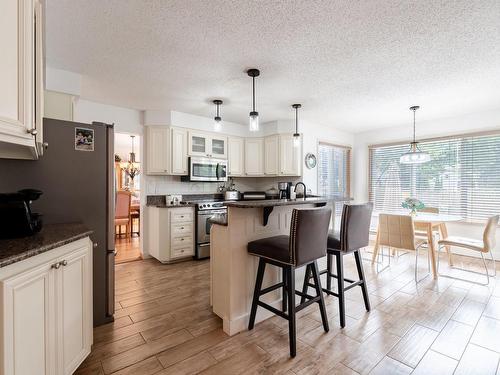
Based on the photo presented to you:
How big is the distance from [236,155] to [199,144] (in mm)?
833

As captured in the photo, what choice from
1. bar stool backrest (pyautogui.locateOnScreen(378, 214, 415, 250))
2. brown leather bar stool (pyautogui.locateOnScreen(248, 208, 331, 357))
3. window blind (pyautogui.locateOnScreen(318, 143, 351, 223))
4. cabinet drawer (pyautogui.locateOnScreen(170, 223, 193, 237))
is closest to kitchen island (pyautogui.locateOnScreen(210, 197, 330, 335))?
brown leather bar stool (pyautogui.locateOnScreen(248, 208, 331, 357))

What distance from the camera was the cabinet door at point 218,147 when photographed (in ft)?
15.3

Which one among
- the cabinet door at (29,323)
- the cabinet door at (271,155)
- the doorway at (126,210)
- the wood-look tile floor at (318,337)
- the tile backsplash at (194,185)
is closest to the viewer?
the cabinet door at (29,323)

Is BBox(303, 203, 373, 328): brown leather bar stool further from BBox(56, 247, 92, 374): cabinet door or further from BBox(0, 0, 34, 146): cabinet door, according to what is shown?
BBox(0, 0, 34, 146): cabinet door

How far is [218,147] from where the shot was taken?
477 cm

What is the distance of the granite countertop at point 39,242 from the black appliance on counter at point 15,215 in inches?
2.1

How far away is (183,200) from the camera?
14.8ft

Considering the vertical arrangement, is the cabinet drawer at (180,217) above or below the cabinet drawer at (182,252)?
above

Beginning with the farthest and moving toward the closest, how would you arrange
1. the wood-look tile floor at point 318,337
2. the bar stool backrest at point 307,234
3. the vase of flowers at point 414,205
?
1. the vase of flowers at point 414,205
2. the bar stool backrest at point 307,234
3. the wood-look tile floor at point 318,337

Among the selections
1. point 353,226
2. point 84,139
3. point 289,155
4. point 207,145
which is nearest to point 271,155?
point 289,155

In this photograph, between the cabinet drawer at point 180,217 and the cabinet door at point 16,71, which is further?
the cabinet drawer at point 180,217

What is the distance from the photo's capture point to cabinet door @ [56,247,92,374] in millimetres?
1371

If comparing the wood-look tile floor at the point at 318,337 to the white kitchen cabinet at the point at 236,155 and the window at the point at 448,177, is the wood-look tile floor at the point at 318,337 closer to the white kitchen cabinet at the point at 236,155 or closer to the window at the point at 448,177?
the window at the point at 448,177

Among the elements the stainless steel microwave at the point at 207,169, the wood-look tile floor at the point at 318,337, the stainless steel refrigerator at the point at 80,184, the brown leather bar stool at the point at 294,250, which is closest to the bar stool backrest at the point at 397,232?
the wood-look tile floor at the point at 318,337
